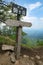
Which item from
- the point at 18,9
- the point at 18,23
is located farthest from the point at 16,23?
the point at 18,9

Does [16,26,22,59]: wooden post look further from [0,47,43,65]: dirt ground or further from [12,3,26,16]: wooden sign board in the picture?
[12,3,26,16]: wooden sign board

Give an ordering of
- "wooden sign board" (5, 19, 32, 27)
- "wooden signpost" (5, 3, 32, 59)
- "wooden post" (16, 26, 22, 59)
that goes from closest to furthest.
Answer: "wooden sign board" (5, 19, 32, 27), "wooden signpost" (5, 3, 32, 59), "wooden post" (16, 26, 22, 59)

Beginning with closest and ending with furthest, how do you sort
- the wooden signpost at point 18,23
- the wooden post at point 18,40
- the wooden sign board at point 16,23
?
the wooden sign board at point 16,23
the wooden signpost at point 18,23
the wooden post at point 18,40

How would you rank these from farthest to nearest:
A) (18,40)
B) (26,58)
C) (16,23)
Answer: (26,58) → (18,40) → (16,23)

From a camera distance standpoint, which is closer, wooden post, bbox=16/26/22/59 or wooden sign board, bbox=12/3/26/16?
wooden sign board, bbox=12/3/26/16

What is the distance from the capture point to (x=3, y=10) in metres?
9.66

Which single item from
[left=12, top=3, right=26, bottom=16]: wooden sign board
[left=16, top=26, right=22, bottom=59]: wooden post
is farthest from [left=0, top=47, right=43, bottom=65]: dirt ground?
[left=12, top=3, right=26, bottom=16]: wooden sign board

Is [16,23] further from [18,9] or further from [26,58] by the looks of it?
[26,58]

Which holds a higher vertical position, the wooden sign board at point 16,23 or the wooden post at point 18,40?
the wooden sign board at point 16,23

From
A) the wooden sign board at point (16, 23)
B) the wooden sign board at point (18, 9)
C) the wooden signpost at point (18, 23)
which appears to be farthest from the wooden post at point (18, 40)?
the wooden sign board at point (18, 9)

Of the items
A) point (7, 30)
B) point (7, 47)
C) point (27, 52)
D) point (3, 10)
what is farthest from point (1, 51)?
point (7, 30)

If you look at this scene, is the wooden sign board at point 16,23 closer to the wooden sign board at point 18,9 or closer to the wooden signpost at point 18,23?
the wooden signpost at point 18,23

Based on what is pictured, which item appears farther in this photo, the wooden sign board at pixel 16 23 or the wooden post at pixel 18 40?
the wooden post at pixel 18 40

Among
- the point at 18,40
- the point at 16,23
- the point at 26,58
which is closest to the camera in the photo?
the point at 16,23
